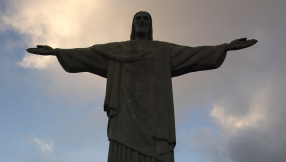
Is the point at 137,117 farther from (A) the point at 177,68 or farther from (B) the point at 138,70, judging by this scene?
(A) the point at 177,68

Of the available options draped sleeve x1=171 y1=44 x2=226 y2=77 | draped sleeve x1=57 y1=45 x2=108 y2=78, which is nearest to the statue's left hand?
draped sleeve x1=171 y1=44 x2=226 y2=77

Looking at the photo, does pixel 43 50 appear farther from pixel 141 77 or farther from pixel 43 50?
pixel 141 77

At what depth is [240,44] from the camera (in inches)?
523

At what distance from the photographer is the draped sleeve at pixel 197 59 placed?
13469 mm

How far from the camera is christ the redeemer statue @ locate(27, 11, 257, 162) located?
11445 mm

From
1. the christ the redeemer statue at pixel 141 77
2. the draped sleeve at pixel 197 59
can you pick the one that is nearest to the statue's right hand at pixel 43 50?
the christ the redeemer statue at pixel 141 77

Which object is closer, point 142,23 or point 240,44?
point 240,44

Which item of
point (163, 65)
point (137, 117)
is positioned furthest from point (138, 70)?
point (137, 117)

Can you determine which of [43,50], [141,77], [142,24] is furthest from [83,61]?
[142,24]

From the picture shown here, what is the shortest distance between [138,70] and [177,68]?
1.49m

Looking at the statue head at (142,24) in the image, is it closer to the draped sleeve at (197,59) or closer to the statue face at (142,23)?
the statue face at (142,23)

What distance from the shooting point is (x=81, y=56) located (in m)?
13.7

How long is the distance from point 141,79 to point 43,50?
373cm

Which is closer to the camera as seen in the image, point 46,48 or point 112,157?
point 112,157
